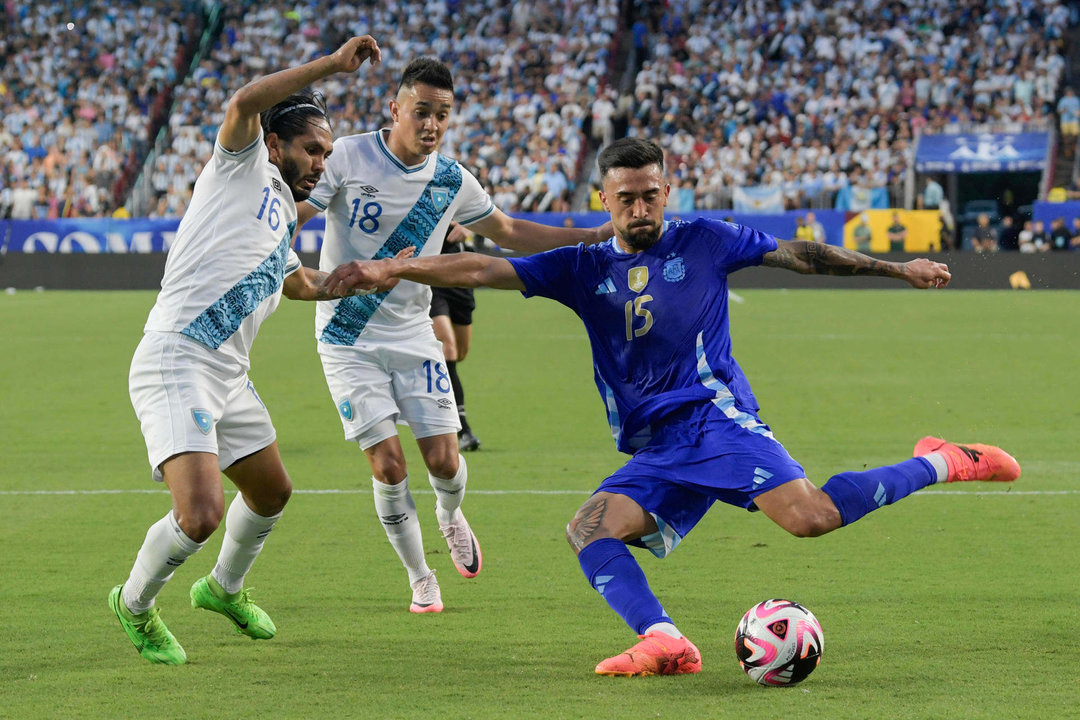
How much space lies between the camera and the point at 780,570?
20.2ft

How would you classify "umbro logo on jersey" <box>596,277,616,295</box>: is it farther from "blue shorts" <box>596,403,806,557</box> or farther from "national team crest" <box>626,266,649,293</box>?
"blue shorts" <box>596,403,806,557</box>

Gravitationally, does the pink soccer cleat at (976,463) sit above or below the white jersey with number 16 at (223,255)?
below

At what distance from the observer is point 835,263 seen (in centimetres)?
505

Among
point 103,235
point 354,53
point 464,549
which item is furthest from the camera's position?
point 103,235

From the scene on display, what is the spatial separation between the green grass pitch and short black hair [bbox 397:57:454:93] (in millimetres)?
2168

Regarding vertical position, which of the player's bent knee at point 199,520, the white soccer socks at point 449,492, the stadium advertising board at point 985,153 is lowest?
the stadium advertising board at point 985,153

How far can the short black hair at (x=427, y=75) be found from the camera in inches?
236

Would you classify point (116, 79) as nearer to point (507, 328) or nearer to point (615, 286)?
point (507, 328)

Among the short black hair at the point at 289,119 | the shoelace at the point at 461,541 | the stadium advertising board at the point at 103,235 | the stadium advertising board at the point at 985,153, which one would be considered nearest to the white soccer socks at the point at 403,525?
the shoelace at the point at 461,541

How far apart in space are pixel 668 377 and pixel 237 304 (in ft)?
5.00

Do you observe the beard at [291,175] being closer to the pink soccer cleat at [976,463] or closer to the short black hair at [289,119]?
the short black hair at [289,119]

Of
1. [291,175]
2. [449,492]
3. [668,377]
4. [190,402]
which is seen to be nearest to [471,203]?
[449,492]

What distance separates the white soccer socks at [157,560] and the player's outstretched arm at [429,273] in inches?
38.0

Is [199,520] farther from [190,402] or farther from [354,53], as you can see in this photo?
[354,53]
